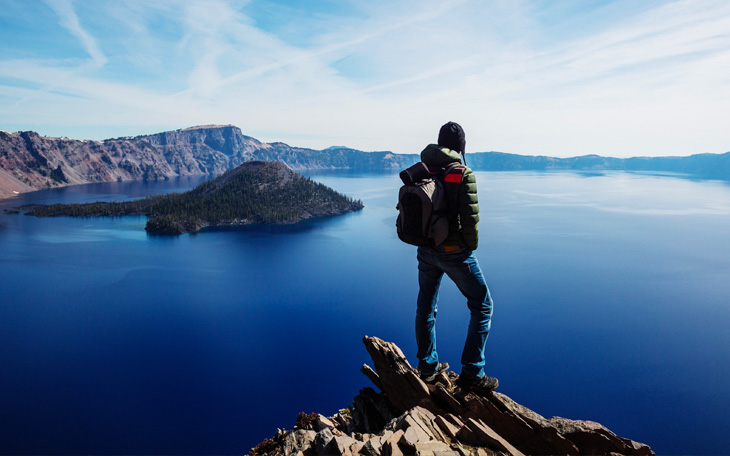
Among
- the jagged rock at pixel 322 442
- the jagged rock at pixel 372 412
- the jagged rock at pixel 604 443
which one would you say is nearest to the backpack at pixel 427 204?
the jagged rock at pixel 322 442

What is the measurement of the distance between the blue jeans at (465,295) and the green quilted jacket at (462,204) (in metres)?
0.27

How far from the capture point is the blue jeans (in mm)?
6949

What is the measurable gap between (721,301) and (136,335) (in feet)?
276

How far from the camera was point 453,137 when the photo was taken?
7.16 meters

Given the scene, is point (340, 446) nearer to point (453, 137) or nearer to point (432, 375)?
point (432, 375)

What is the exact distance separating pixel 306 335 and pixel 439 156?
4537 centimetres

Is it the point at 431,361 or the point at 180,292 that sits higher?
the point at 431,361

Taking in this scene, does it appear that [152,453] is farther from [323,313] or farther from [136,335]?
[323,313]

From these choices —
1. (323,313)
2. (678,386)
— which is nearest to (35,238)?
(323,313)

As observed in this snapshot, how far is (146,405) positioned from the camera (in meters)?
35.2

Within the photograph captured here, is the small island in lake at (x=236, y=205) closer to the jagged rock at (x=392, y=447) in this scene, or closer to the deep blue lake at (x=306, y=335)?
the deep blue lake at (x=306, y=335)

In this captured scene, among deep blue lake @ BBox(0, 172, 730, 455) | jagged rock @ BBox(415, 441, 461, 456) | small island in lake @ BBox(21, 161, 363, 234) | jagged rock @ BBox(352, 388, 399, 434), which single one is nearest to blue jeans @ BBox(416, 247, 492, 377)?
jagged rock @ BBox(415, 441, 461, 456)

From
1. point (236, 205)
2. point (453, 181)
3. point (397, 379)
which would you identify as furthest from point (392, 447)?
point (236, 205)

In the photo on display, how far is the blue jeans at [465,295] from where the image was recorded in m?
6.95
